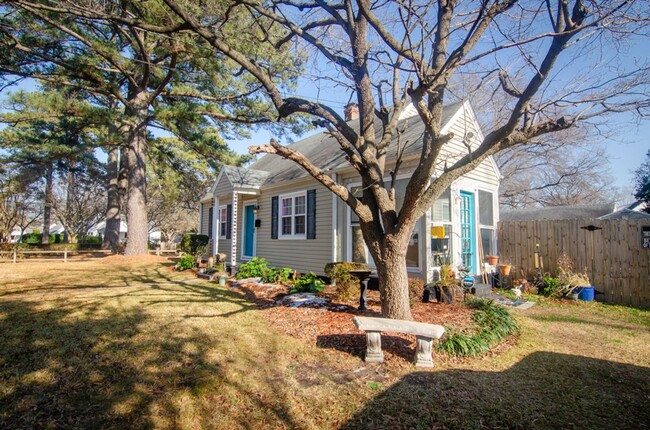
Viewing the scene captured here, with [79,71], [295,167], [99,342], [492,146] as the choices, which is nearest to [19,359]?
[99,342]

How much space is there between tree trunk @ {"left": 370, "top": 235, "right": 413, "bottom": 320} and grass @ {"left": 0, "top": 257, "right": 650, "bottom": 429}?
3.49ft

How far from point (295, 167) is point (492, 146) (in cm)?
830

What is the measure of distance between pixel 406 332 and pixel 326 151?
8769mm

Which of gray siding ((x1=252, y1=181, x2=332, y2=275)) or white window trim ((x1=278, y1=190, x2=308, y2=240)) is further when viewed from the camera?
white window trim ((x1=278, y1=190, x2=308, y2=240))

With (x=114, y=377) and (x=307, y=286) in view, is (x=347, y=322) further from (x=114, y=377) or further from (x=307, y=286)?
(x=114, y=377)

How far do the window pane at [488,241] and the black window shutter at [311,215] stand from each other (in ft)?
16.0

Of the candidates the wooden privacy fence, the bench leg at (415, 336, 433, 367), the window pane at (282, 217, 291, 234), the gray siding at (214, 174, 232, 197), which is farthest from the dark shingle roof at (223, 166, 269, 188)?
the bench leg at (415, 336, 433, 367)

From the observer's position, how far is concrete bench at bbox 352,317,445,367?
3789 mm

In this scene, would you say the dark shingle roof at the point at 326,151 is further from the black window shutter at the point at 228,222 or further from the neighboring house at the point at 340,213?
the black window shutter at the point at 228,222

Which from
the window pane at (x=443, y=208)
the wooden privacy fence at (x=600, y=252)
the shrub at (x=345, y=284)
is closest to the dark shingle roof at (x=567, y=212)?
the wooden privacy fence at (x=600, y=252)

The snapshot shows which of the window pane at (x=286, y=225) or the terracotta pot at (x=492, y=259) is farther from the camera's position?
the window pane at (x=286, y=225)

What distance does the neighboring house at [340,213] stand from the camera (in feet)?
26.8

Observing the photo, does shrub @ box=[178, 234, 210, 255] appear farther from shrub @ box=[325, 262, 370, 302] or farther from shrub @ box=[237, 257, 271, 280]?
shrub @ box=[325, 262, 370, 302]

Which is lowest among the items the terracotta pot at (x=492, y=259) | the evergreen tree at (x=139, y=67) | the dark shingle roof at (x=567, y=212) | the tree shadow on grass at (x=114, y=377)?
the tree shadow on grass at (x=114, y=377)
